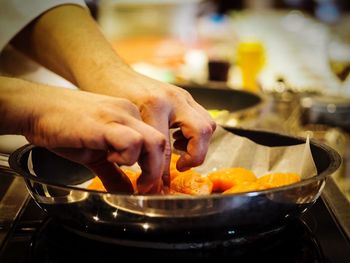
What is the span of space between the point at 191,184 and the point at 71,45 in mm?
371

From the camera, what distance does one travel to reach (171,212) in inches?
22.3

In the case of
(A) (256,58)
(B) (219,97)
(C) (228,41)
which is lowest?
(C) (228,41)

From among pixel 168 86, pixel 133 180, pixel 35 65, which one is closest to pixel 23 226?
pixel 133 180

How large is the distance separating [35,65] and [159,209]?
73 centimetres

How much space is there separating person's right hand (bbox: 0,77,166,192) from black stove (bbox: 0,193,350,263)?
111mm

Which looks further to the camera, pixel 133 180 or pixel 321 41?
pixel 321 41

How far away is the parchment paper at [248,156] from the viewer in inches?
34.3

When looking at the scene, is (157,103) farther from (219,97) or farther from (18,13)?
(219,97)

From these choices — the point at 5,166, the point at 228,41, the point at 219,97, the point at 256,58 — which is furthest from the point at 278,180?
the point at 228,41

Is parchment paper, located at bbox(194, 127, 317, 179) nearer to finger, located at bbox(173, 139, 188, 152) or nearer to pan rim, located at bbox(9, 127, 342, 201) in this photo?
pan rim, located at bbox(9, 127, 342, 201)

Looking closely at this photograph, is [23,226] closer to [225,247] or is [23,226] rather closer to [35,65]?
[225,247]

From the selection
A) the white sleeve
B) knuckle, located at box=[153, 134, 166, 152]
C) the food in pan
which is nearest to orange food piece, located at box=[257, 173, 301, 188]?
the food in pan

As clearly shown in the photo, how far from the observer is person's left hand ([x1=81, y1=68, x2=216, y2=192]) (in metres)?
0.67

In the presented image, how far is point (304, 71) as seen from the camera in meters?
2.61
